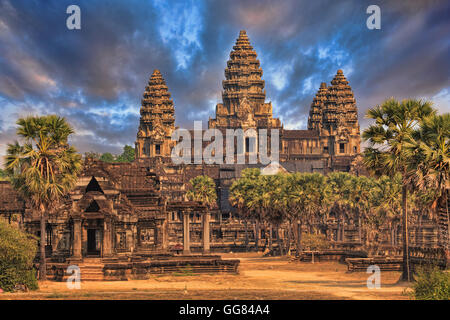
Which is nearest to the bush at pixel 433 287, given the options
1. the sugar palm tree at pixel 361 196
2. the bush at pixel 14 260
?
the bush at pixel 14 260

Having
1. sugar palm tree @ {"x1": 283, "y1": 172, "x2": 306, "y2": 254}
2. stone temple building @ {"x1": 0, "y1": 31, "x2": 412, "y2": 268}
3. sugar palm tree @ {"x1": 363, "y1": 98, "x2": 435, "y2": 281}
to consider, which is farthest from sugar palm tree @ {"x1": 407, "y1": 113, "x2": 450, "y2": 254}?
sugar palm tree @ {"x1": 283, "y1": 172, "x2": 306, "y2": 254}

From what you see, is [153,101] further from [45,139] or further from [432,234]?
[45,139]

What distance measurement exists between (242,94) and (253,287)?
136 metres

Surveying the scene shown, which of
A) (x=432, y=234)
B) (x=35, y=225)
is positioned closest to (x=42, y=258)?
(x=35, y=225)

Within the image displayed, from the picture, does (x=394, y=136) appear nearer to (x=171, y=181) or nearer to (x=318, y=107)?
(x=171, y=181)

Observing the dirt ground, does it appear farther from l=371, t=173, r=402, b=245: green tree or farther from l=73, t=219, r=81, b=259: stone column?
l=371, t=173, r=402, b=245: green tree

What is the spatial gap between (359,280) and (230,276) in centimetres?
941

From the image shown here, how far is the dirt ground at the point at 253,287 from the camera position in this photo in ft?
86.6

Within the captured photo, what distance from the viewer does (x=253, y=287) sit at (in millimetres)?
33875

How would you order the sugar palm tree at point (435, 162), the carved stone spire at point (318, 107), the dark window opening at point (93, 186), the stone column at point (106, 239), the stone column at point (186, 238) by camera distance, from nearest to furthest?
the sugar palm tree at point (435, 162), the stone column at point (106, 239), the dark window opening at point (93, 186), the stone column at point (186, 238), the carved stone spire at point (318, 107)

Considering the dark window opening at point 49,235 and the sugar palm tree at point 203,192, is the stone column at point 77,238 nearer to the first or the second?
the dark window opening at point 49,235

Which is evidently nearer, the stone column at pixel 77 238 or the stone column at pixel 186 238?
the stone column at pixel 77 238

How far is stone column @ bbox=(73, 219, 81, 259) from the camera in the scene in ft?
135

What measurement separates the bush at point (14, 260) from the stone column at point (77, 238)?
8832 mm
